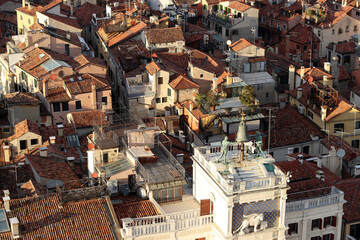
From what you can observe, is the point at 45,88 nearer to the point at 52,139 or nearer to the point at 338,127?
the point at 52,139

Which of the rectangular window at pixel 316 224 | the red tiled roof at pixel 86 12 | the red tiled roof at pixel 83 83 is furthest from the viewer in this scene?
the red tiled roof at pixel 86 12

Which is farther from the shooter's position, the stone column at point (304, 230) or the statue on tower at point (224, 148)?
the stone column at point (304, 230)

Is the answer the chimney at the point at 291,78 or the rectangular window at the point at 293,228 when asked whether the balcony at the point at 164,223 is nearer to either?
the rectangular window at the point at 293,228

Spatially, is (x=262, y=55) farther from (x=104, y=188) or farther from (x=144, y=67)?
(x=104, y=188)

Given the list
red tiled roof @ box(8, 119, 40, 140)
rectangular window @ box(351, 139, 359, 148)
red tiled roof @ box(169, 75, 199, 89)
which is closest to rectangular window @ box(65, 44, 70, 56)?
red tiled roof @ box(169, 75, 199, 89)

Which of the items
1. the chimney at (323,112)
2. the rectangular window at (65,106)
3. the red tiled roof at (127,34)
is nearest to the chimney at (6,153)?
the rectangular window at (65,106)

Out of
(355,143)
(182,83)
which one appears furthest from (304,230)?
(182,83)

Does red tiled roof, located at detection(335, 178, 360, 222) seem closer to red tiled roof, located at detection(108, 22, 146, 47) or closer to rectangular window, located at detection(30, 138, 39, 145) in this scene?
rectangular window, located at detection(30, 138, 39, 145)
